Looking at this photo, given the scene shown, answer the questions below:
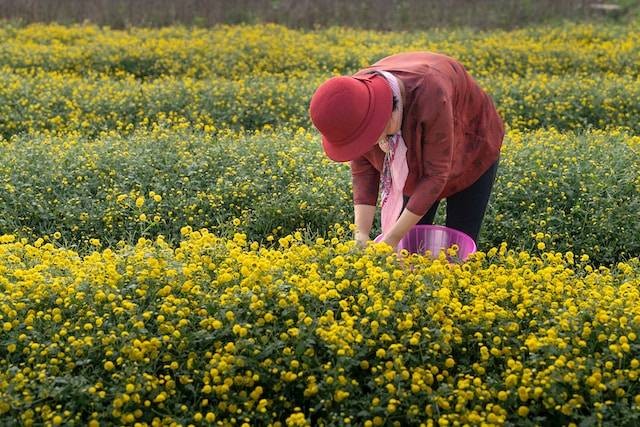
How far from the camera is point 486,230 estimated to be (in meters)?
5.36

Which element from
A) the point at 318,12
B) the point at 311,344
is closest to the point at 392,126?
the point at 311,344

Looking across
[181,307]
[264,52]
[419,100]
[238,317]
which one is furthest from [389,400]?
[264,52]

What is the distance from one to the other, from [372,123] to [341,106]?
0.17 m

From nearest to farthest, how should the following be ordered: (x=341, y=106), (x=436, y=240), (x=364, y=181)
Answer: (x=341, y=106)
(x=364, y=181)
(x=436, y=240)

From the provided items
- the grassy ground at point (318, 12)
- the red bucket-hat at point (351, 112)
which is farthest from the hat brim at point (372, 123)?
the grassy ground at point (318, 12)

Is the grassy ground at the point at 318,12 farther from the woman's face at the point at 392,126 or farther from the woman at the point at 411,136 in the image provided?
the woman's face at the point at 392,126

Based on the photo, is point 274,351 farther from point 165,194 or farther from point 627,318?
point 165,194

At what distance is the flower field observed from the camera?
3.00m

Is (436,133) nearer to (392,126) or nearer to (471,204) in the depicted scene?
(392,126)

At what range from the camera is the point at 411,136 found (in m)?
3.31

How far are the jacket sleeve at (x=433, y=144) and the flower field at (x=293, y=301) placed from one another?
33 cm

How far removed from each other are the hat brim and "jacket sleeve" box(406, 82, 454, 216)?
0.53ft

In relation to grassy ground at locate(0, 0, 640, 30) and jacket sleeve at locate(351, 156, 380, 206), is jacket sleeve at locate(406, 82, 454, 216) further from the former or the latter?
grassy ground at locate(0, 0, 640, 30)

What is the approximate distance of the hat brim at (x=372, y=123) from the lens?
311 centimetres
